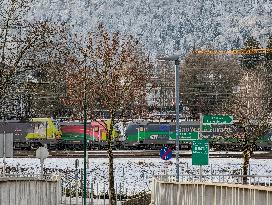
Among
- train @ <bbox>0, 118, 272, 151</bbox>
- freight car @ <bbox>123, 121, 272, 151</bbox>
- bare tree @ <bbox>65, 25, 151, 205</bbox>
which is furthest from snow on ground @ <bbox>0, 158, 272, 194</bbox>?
train @ <bbox>0, 118, 272, 151</bbox>

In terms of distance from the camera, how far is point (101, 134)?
6662cm

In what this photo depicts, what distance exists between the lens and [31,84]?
2773 cm

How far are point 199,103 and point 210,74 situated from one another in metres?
11.8

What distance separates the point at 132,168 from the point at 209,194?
90.1 feet

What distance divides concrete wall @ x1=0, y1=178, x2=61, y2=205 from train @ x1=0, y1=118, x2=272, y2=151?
43211 millimetres

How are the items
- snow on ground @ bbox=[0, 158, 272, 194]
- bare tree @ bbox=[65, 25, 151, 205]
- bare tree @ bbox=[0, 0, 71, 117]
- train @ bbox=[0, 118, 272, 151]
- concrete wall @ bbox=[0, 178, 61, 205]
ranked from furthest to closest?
train @ bbox=[0, 118, 272, 151], snow on ground @ bbox=[0, 158, 272, 194], bare tree @ bbox=[65, 25, 151, 205], bare tree @ bbox=[0, 0, 71, 117], concrete wall @ bbox=[0, 178, 61, 205]

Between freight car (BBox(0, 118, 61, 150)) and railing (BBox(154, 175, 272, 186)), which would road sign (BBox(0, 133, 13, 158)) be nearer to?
railing (BBox(154, 175, 272, 186))

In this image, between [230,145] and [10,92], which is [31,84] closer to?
[10,92]

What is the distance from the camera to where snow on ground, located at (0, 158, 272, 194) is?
38875 mm

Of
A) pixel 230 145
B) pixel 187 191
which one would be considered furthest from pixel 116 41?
pixel 230 145

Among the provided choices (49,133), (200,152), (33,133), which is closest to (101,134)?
(49,133)

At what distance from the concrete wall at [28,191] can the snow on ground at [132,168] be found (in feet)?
38.0

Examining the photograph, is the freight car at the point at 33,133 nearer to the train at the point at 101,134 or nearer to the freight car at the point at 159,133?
the train at the point at 101,134

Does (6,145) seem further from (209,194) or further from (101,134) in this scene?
(101,134)
